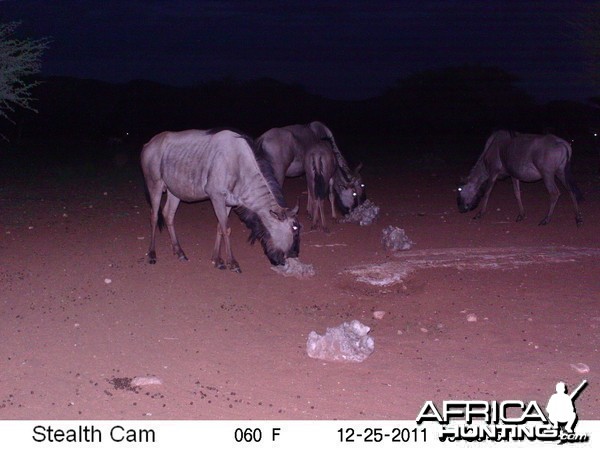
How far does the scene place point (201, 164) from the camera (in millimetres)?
9492

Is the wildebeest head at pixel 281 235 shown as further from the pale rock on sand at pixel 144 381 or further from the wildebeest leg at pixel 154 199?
the pale rock on sand at pixel 144 381

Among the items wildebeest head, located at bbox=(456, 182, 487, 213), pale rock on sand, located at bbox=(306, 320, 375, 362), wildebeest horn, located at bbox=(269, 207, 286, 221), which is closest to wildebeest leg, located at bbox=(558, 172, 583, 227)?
wildebeest head, located at bbox=(456, 182, 487, 213)

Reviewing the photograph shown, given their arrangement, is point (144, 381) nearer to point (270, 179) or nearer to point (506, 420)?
point (506, 420)

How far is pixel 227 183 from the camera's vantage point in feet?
30.6

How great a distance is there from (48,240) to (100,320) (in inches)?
171

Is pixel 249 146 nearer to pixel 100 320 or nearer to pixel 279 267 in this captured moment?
pixel 279 267

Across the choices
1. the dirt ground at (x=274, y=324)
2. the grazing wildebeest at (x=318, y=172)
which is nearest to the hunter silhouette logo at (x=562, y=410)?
the dirt ground at (x=274, y=324)

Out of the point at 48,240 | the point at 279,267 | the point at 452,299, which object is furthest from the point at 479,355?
the point at 48,240

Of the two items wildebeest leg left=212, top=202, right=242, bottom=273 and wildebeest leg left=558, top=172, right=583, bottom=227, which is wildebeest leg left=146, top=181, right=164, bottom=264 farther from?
wildebeest leg left=558, top=172, right=583, bottom=227

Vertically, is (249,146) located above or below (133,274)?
above

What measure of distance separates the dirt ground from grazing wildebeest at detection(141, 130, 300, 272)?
0.44 meters

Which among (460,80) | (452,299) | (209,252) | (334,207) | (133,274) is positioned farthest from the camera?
(460,80)

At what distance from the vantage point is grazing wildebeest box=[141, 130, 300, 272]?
8961 mm

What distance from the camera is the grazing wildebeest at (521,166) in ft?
41.7
